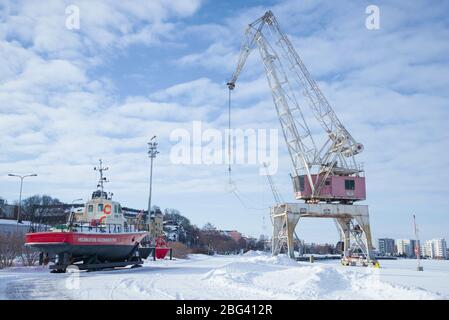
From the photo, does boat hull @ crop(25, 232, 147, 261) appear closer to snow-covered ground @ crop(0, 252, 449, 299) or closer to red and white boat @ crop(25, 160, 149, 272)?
red and white boat @ crop(25, 160, 149, 272)

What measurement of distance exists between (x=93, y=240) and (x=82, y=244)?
3.44ft

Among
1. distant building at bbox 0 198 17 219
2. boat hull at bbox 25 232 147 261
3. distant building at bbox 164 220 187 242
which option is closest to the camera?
boat hull at bbox 25 232 147 261

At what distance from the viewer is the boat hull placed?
25.7 m

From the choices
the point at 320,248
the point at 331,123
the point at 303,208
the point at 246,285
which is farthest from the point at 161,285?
the point at 320,248

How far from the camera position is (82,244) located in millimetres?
26422

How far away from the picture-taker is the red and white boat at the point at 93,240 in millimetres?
25875

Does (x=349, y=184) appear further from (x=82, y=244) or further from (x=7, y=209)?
(x=7, y=209)

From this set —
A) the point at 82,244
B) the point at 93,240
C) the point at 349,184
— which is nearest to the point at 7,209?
the point at 349,184

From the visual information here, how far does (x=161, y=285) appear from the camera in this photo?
17750mm

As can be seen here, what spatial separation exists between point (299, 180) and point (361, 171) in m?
6.81

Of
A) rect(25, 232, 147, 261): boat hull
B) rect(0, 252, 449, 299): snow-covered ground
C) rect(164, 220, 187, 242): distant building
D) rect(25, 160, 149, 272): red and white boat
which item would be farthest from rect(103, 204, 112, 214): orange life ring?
rect(164, 220, 187, 242): distant building
